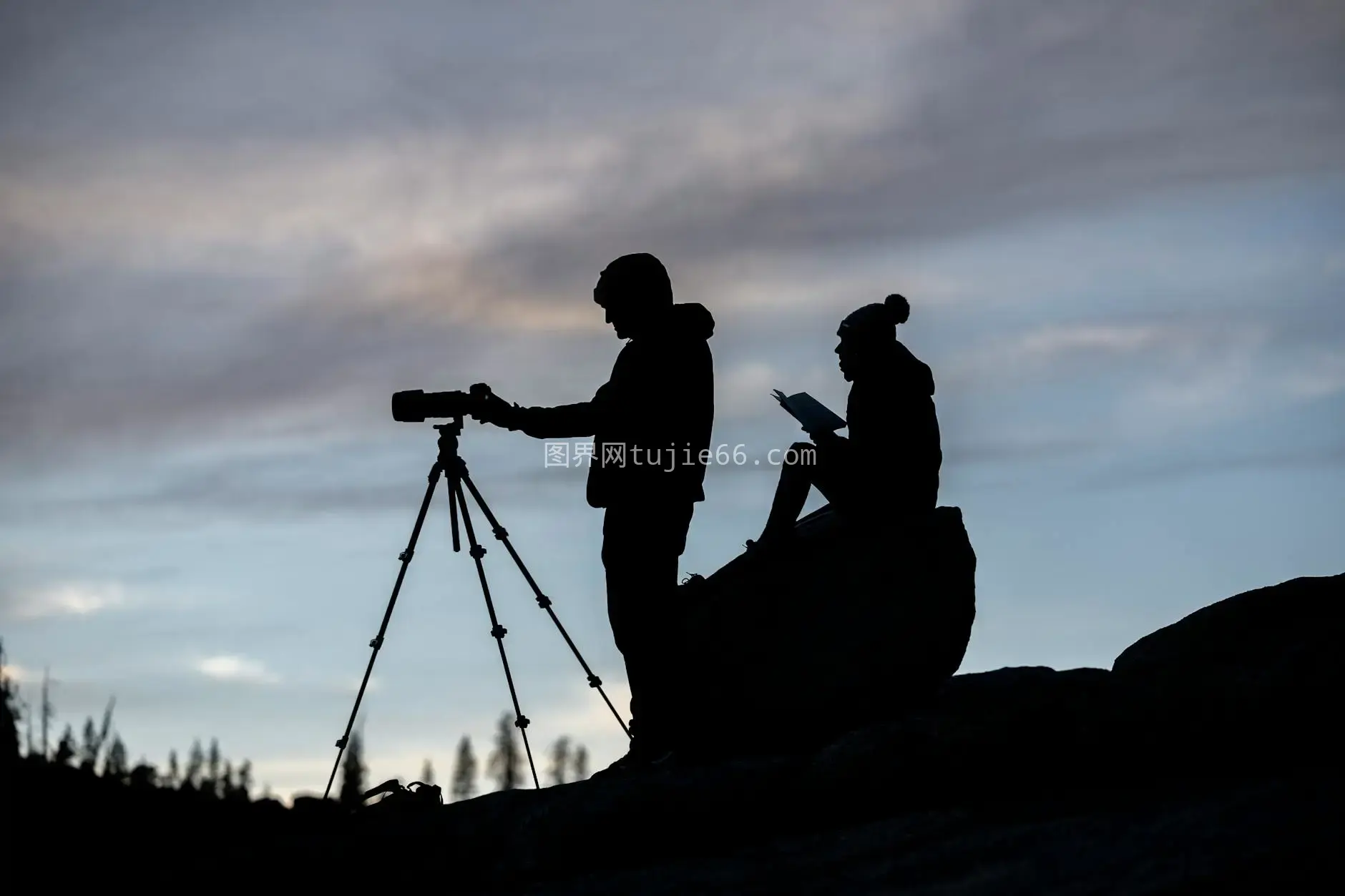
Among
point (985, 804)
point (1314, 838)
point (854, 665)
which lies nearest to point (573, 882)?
point (985, 804)

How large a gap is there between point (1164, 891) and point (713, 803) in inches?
123

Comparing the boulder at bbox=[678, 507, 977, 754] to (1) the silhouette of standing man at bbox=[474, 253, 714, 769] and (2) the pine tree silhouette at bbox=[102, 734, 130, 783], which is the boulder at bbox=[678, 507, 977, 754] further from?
(2) the pine tree silhouette at bbox=[102, 734, 130, 783]

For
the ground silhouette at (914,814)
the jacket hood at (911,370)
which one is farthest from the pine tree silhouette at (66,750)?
the jacket hood at (911,370)

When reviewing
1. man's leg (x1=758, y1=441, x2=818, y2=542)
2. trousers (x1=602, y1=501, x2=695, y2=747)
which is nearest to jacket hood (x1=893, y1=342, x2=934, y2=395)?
man's leg (x1=758, y1=441, x2=818, y2=542)

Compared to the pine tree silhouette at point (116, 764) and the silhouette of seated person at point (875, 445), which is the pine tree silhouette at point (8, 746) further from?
the silhouette of seated person at point (875, 445)

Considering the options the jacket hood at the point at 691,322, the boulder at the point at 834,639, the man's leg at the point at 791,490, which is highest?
the jacket hood at the point at 691,322

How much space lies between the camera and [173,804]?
10.3 m

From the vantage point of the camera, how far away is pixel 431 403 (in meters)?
10.5

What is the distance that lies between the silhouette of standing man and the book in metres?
0.60

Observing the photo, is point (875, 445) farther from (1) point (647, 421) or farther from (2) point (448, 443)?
(2) point (448, 443)

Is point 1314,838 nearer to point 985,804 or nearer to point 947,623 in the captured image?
point 985,804

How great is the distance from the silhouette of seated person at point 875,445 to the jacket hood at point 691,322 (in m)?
0.91

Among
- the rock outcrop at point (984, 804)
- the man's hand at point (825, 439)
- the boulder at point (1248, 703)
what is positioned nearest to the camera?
the rock outcrop at point (984, 804)

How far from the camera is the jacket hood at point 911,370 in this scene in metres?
10.5
